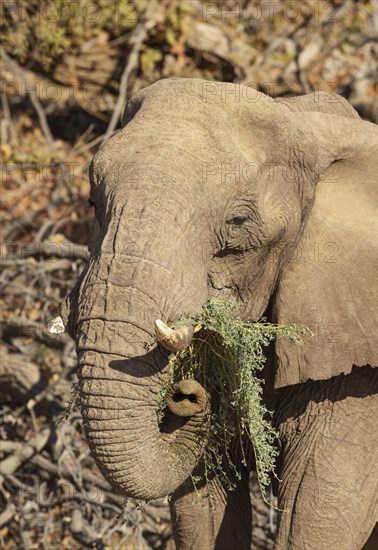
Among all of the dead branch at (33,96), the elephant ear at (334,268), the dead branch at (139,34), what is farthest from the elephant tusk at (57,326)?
the dead branch at (139,34)

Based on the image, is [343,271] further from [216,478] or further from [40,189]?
[40,189]

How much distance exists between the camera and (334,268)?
3.74 m

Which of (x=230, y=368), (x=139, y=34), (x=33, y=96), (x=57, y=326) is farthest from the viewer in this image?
(x=139, y=34)

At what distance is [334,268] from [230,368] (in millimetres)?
514

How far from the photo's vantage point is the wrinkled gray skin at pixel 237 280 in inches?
117

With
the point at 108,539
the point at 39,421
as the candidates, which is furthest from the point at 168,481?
the point at 39,421

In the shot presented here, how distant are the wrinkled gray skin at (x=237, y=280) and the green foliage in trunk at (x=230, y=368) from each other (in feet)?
0.30

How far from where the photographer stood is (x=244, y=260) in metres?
3.48

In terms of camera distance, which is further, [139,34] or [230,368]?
[139,34]

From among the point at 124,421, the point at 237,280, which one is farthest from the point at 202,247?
the point at 124,421

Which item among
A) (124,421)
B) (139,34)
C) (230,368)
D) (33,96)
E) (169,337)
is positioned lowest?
(33,96)

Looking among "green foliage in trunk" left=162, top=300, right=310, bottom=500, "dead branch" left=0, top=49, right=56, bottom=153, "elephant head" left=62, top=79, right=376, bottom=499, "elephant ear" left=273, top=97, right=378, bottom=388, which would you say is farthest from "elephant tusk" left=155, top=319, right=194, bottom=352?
"dead branch" left=0, top=49, right=56, bottom=153

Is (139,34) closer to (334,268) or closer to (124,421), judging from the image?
(334,268)

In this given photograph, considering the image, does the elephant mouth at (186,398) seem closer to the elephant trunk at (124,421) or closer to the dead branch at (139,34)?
the elephant trunk at (124,421)
